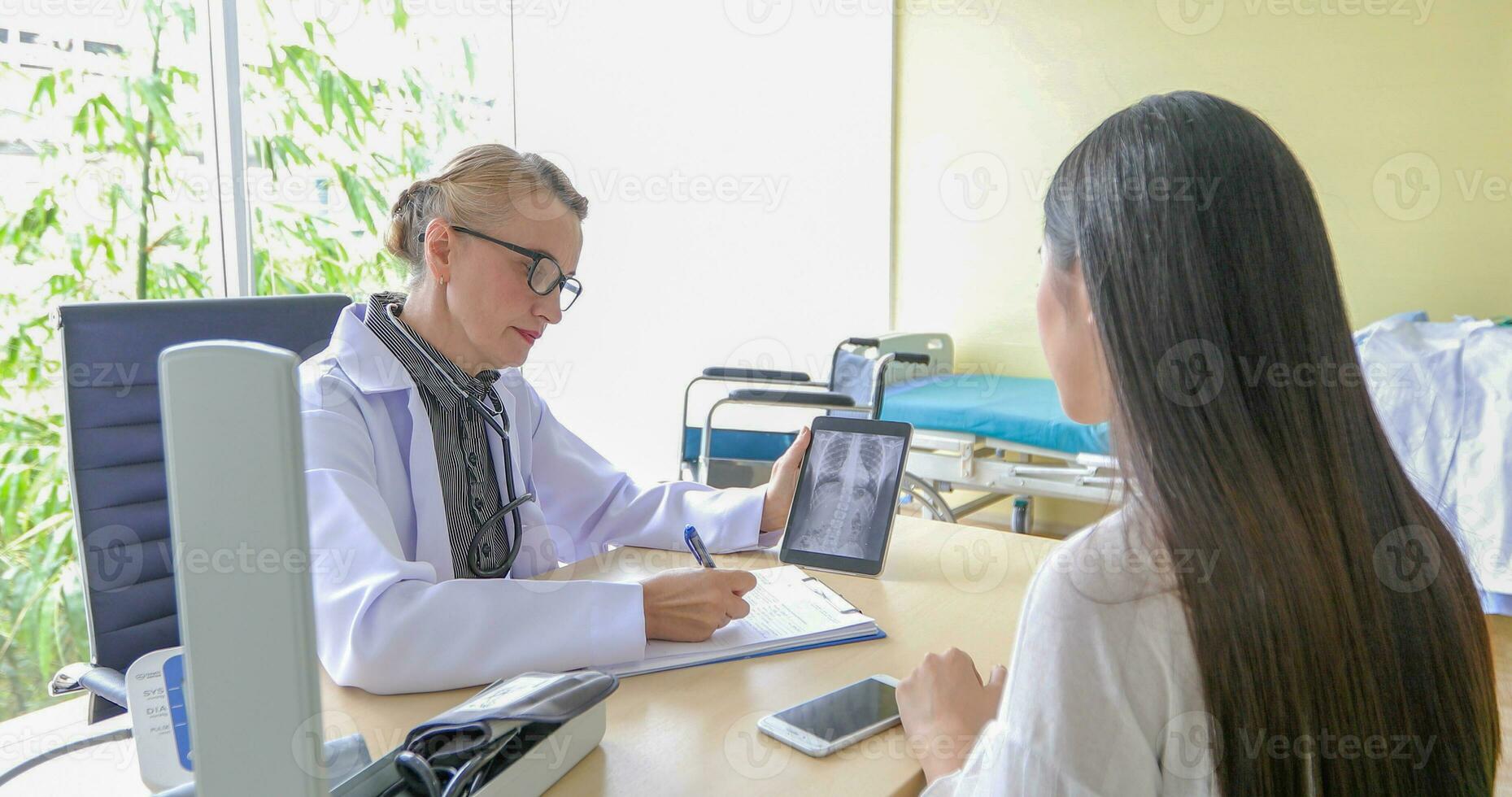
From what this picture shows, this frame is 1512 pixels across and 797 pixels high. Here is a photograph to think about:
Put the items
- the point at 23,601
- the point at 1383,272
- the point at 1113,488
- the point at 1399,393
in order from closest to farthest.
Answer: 1. the point at 1113,488
2. the point at 23,601
3. the point at 1399,393
4. the point at 1383,272

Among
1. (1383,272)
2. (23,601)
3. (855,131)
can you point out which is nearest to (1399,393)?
(1383,272)

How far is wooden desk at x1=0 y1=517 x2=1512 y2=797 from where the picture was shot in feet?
2.93

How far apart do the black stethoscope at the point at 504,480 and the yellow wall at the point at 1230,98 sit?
303 cm

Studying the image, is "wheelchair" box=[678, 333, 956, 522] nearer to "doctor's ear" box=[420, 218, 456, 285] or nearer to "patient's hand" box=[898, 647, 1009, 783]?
"doctor's ear" box=[420, 218, 456, 285]

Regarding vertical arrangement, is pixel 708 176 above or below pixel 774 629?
above

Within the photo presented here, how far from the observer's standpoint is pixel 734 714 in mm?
1013

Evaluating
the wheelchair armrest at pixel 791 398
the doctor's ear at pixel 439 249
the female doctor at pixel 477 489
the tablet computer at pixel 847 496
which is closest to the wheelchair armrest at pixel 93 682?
the female doctor at pixel 477 489

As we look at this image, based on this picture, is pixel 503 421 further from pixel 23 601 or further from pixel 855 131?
pixel 855 131

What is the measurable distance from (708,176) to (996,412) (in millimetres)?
1789

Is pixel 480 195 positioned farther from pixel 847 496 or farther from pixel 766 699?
pixel 766 699

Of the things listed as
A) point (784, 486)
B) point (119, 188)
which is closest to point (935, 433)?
point (784, 486)

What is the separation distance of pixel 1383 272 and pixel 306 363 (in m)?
3.62

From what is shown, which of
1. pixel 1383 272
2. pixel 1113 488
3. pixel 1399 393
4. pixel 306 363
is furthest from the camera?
Result: pixel 1383 272

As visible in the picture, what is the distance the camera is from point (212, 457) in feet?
1.43
